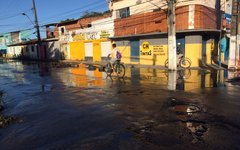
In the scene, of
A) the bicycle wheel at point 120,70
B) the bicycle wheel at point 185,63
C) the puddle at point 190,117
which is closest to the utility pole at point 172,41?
the bicycle wheel at point 185,63

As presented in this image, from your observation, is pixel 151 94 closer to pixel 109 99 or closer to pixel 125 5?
pixel 109 99

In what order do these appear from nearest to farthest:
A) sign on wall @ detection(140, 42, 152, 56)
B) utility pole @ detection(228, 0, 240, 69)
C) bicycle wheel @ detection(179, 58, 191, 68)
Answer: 1. utility pole @ detection(228, 0, 240, 69)
2. bicycle wheel @ detection(179, 58, 191, 68)
3. sign on wall @ detection(140, 42, 152, 56)

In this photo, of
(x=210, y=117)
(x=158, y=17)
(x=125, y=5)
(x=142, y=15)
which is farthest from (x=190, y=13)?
(x=210, y=117)

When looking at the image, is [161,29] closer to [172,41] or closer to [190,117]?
[172,41]

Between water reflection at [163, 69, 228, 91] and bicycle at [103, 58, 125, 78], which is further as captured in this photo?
bicycle at [103, 58, 125, 78]

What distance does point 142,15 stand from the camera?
2538 cm

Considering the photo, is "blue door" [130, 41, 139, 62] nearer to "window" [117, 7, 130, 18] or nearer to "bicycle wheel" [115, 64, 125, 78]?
"window" [117, 7, 130, 18]


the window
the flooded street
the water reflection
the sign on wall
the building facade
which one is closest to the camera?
the flooded street

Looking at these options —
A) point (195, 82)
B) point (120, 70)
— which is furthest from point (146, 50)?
point (195, 82)

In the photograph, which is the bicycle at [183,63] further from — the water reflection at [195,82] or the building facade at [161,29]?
the water reflection at [195,82]

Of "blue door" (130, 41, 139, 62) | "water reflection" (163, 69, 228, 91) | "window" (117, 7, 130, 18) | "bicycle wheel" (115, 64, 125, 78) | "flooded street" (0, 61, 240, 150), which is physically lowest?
"flooded street" (0, 61, 240, 150)

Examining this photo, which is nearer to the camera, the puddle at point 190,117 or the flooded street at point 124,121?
the flooded street at point 124,121

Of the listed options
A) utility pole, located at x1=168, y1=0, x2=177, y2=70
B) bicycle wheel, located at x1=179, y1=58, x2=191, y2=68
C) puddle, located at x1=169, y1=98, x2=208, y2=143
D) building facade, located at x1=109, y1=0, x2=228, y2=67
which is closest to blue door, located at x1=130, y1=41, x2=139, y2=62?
building facade, located at x1=109, y1=0, x2=228, y2=67

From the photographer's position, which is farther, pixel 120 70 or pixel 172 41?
pixel 172 41
